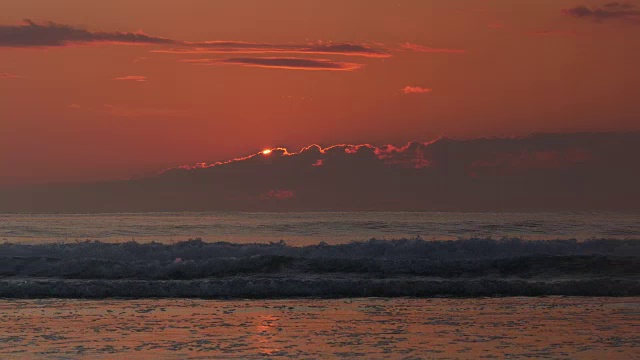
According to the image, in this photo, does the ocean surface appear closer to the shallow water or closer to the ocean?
the ocean

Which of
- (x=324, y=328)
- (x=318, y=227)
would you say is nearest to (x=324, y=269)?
(x=324, y=328)

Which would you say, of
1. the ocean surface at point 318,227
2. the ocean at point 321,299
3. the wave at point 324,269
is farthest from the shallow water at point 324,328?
the ocean surface at point 318,227

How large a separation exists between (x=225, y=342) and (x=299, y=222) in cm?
3778

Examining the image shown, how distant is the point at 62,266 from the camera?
105 ft

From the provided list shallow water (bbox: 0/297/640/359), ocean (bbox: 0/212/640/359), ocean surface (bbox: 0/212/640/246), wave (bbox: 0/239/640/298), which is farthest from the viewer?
ocean surface (bbox: 0/212/640/246)

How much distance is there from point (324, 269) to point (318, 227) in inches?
801

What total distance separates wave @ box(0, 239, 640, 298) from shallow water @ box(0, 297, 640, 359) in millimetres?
1663

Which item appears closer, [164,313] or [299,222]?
[164,313]

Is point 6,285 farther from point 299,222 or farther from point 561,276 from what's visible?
point 299,222

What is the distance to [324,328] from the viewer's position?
65.9 ft

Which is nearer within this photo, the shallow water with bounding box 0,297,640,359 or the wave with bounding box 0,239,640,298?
the shallow water with bounding box 0,297,640,359

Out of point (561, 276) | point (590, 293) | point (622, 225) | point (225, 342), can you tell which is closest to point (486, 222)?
point (622, 225)

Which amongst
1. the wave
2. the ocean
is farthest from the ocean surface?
the wave

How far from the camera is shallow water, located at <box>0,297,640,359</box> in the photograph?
17688mm
